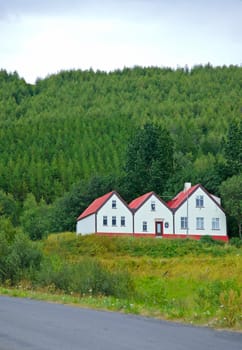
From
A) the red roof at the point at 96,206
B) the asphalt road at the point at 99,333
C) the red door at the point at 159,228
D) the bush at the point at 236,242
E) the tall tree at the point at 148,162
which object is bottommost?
the asphalt road at the point at 99,333

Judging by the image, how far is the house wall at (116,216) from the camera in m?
68.3

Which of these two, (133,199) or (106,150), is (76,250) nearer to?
(133,199)

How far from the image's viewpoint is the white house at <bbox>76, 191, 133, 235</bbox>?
6825cm

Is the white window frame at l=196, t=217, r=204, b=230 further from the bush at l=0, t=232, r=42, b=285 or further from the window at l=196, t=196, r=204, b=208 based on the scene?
the bush at l=0, t=232, r=42, b=285

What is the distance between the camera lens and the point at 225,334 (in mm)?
11453

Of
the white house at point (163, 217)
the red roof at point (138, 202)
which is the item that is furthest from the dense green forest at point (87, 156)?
the red roof at point (138, 202)

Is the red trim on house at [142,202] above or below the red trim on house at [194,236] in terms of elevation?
above

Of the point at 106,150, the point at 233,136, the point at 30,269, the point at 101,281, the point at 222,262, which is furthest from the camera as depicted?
the point at 106,150

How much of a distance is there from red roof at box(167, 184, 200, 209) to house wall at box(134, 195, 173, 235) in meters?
0.99

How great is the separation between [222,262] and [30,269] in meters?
22.6

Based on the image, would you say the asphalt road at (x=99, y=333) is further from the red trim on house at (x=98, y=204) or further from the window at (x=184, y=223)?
the window at (x=184, y=223)

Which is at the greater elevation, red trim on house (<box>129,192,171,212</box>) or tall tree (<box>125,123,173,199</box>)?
tall tree (<box>125,123,173,199</box>)

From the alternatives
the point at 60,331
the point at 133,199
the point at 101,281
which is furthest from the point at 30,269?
the point at 133,199

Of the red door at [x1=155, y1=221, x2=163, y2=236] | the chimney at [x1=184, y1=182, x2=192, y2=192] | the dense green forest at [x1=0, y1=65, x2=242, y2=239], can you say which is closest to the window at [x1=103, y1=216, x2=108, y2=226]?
the red door at [x1=155, y1=221, x2=163, y2=236]
